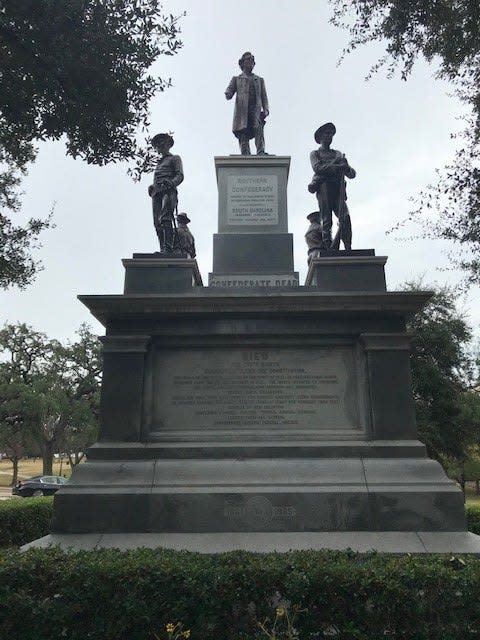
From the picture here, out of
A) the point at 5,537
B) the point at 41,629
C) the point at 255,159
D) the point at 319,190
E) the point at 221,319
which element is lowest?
the point at 5,537

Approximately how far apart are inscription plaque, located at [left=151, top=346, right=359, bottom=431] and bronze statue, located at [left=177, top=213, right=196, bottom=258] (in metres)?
2.72

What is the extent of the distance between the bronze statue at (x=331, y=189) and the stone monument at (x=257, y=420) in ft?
2.34

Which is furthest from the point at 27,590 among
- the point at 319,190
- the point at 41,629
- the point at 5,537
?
the point at 5,537

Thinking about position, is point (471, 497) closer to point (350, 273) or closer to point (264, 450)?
point (350, 273)

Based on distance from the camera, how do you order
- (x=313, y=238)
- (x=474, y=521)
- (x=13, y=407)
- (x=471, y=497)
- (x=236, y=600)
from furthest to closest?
(x=471, y=497) → (x=13, y=407) → (x=474, y=521) → (x=313, y=238) → (x=236, y=600)

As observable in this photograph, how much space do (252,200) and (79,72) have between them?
4184mm

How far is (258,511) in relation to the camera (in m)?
7.45

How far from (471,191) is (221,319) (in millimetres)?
10197

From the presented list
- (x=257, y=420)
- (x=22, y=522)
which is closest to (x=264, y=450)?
(x=257, y=420)

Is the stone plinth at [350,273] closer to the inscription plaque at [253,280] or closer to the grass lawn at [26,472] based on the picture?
the inscription plaque at [253,280]

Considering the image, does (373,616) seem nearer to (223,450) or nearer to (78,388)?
(223,450)

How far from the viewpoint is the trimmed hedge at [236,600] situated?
4.16m

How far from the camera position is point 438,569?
4.31m

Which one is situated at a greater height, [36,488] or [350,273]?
[350,273]
